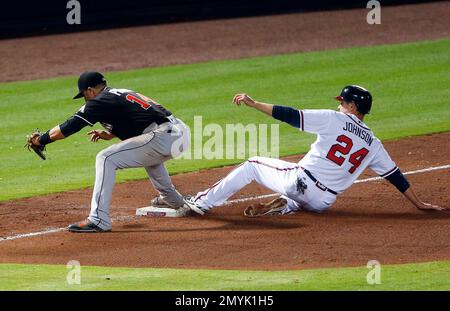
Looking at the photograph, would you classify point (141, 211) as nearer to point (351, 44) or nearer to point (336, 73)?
point (336, 73)

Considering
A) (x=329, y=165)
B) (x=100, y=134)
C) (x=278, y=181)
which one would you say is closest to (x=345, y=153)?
(x=329, y=165)

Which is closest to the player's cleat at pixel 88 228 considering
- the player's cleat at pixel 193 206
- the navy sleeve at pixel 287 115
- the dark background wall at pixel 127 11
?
the player's cleat at pixel 193 206

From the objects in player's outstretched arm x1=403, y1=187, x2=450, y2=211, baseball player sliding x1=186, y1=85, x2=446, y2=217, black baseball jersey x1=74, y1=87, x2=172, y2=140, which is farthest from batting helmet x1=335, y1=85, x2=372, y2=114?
black baseball jersey x1=74, y1=87, x2=172, y2=140

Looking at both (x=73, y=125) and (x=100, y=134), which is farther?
(x=100, y=134)

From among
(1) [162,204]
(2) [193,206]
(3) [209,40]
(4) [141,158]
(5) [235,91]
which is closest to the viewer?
(4) [141,158]

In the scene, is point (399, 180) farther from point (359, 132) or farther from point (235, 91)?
point (235, 91)

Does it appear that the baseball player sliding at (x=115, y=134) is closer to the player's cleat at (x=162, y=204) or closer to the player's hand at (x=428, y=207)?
the player's cleat at (x=162, y=204)
